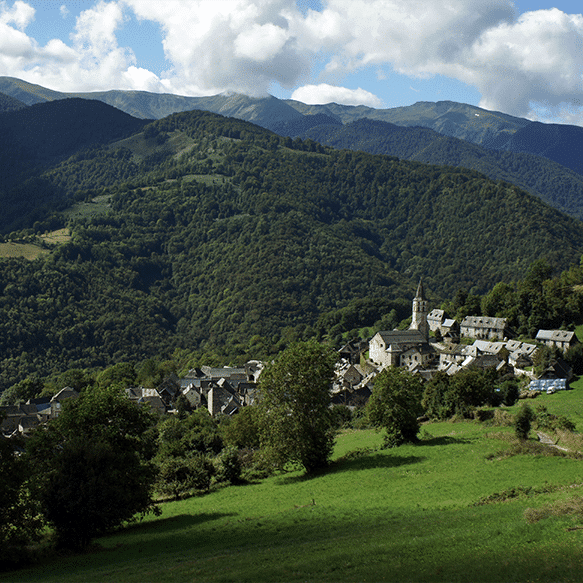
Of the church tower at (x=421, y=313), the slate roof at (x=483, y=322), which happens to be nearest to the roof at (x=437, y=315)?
the slate roof at (x=483, y=322)

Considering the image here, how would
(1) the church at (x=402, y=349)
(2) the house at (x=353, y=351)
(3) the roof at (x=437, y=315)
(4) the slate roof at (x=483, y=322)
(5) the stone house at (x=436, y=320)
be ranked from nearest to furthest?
(1) the church at (x=402, y=349) < (4) the slate roof at (x=483, y=322) < (2) the house at (x=353, y=351) < (5) the stone house at (x=436, y=320) < (3) the roof at (x=437, y=315)

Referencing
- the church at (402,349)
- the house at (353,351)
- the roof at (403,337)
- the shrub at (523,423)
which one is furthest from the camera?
the house at (353,351)

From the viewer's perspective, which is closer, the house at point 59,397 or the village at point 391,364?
the village at point 391,364

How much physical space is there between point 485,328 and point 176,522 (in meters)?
75.2

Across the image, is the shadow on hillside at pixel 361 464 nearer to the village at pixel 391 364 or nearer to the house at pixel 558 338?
the village at pixel 391 364

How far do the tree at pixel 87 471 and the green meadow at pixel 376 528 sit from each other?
1399 mm

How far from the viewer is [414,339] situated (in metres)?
92.1

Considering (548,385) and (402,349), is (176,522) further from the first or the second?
(402,349)

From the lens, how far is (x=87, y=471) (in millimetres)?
25828

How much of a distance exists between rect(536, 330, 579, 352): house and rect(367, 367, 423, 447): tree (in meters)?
45.3

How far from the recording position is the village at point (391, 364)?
78.4 metres

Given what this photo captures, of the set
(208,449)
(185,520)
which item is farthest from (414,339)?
(185,520)

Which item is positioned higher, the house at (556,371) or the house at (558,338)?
the house at (558,338)

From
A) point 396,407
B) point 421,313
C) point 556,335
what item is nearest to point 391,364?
point 421,313
